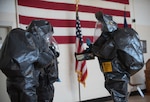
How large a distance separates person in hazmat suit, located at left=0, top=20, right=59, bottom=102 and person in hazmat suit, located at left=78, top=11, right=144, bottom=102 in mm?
781

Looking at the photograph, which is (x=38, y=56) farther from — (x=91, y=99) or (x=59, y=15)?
(x=91, y=99)

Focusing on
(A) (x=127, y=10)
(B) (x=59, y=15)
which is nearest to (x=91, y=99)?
(B) (x=59, y=15)

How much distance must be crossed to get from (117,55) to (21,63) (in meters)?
1.20

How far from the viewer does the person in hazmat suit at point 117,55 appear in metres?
3.01

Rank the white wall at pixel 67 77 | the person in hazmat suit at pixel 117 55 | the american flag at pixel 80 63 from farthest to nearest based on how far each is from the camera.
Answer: the american flag at pixel 80 63, the white wall at pixel 67 77, the person in hazmat suit at pixel 117 55

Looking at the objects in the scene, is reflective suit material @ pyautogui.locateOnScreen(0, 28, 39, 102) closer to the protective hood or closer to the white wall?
the protective hood

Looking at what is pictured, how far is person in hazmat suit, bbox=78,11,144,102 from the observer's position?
301cm

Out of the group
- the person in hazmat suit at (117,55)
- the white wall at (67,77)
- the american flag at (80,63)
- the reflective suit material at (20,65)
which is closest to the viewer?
the reflective suit material at (20,65)

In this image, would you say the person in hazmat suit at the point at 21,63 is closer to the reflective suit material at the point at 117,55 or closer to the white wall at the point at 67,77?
the reflective suit material at the point at 117,55

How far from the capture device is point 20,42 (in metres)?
2.60

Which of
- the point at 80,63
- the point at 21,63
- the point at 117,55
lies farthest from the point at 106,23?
the point at 80,63

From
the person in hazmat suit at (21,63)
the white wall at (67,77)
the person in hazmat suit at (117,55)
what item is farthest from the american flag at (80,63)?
the person in hazmat suit at (21,63)

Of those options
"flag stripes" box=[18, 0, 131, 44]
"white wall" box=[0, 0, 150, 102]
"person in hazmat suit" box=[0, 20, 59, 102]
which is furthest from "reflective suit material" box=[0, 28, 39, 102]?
"flag stripes" box=[18, 0, 131, 44]

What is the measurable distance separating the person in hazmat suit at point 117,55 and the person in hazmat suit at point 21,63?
2.56 feet
